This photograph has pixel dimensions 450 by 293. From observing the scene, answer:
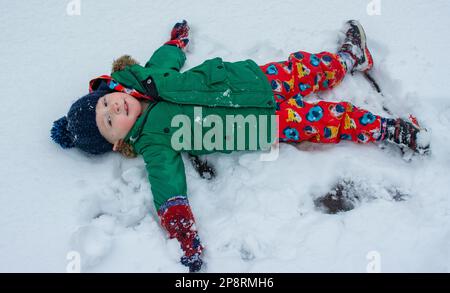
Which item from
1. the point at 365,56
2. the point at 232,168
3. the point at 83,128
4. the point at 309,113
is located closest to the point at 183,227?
the point at 232,168

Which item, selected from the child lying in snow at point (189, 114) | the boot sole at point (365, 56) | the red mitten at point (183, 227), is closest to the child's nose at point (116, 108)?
the child lying in snow at point (189, 114)

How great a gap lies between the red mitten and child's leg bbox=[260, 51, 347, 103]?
65cm

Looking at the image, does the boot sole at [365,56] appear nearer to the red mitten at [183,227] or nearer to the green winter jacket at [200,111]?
the green winter jacket at [200,111]

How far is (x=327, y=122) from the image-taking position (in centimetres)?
187

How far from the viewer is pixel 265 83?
190cm

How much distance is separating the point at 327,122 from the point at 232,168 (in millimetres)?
453

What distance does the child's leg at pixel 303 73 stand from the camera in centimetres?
196

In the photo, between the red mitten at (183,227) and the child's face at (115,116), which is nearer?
the red mitten at (183,227)

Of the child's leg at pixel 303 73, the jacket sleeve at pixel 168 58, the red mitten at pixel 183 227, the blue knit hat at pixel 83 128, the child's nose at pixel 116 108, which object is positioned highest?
the jacket sleeve at pixel 168 58

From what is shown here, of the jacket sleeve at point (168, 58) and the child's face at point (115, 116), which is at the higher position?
the jacket sleeve at point (168, 58)

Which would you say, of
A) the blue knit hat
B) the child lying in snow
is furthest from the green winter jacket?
the blue knit hat

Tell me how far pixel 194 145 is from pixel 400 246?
902mm
